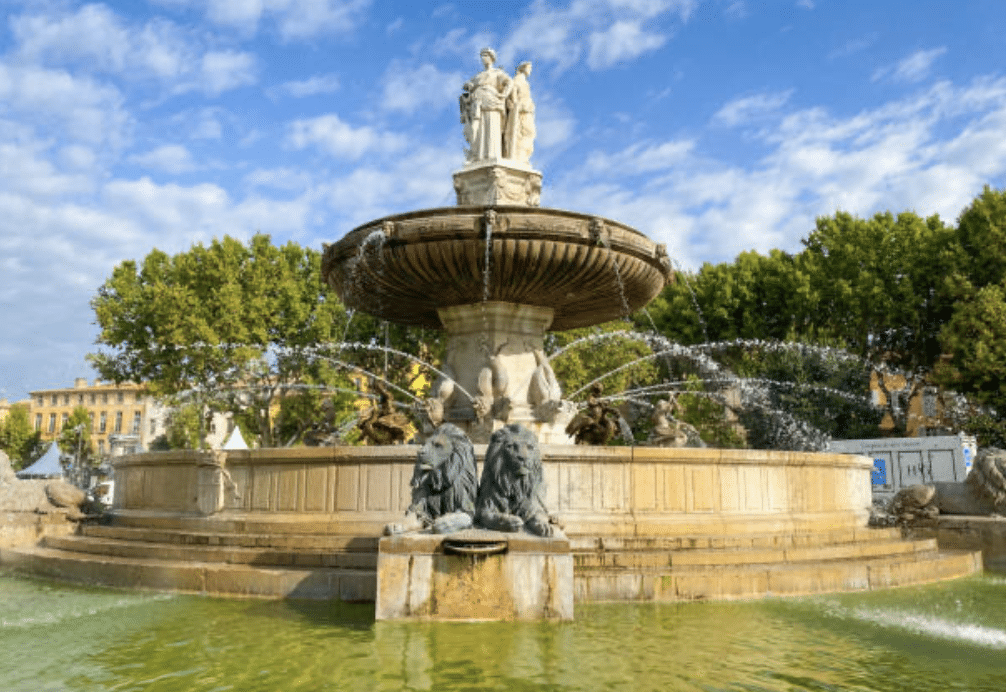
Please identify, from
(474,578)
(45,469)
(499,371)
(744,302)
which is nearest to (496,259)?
(499,371)

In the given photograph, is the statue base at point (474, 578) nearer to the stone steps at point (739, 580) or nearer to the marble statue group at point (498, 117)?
the stone steps at point (739, 580)

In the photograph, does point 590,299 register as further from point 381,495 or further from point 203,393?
point 203,393

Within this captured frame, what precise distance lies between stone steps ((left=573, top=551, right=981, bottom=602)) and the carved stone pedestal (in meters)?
4.08

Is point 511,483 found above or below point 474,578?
above

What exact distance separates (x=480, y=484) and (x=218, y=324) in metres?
23.2

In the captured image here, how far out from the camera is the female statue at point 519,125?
43.7ft

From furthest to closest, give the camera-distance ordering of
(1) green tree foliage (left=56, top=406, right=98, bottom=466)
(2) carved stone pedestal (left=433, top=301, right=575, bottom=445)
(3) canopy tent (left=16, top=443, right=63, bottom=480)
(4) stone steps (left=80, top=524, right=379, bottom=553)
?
(1) green tree foliage (left=56, top=406, right=98, bottom=466), (3) canopy tent (left=16, top=443, right=63, bottom=480), (2) carved stone pedestal (left=433, top=301, right=575, bottom=445), (4) stone steps (left=80, top=524, right=379, bottom=553)

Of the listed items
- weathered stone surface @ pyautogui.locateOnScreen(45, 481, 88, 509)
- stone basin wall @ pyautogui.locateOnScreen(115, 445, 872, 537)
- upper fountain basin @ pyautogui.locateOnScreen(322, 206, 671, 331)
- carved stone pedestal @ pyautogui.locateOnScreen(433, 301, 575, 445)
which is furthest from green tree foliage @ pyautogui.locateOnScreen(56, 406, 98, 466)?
stone basin wall @ pyautogui.locateOnScreen(115, 445, 872, 537)

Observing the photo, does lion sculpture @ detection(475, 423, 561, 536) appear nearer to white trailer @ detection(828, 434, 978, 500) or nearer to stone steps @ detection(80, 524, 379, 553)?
stone steps @ detection(80, 524, 379, 553)

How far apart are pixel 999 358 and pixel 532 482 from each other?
71.8ft

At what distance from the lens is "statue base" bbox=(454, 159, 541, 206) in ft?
42.4

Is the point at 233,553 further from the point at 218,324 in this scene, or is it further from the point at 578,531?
the point at 218,324

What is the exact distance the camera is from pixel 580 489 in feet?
26.1

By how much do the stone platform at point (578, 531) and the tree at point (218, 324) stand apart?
18.5 metres
